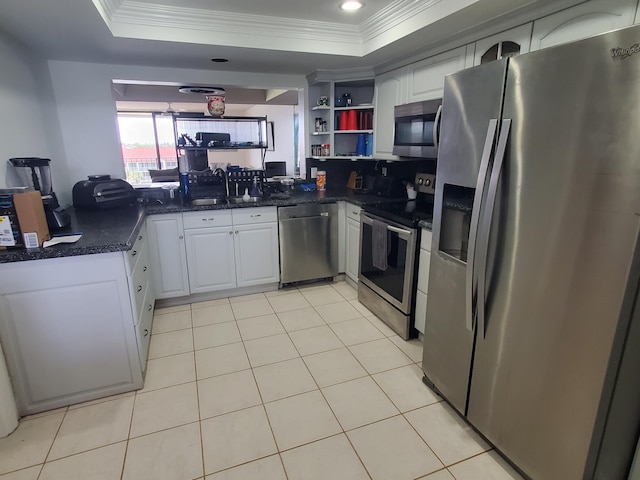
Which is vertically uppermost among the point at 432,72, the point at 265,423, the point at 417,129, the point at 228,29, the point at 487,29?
the point at 228,29

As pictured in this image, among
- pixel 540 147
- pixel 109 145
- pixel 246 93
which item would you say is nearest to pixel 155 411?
pixel 540 147

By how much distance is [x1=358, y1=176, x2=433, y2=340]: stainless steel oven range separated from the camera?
245 centimetres

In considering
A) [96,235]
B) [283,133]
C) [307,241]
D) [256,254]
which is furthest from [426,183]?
[283,133]

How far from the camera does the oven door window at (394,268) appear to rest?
2.47 metres

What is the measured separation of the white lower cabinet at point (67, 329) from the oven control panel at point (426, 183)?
224cm

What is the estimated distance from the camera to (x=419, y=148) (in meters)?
2.58

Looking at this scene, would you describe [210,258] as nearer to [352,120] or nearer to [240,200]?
[240,200]

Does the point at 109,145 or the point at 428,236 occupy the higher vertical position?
the point at 109,145

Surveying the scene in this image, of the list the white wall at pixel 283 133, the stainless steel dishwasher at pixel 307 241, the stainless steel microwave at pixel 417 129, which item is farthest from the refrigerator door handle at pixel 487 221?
the white wall at pixel 283 133

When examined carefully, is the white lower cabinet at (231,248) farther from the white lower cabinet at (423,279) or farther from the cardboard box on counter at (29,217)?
the white lower cabinet at (423,279)

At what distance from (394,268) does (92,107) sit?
115 inches

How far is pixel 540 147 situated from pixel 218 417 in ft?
6.40

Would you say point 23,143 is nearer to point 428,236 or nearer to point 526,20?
point 428,236

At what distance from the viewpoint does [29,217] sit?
1731 mm
